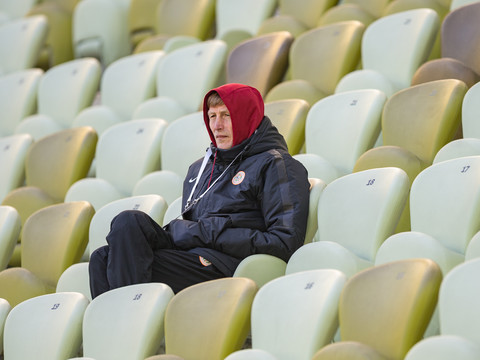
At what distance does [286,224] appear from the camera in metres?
1.29

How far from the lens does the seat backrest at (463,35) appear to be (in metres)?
1.70

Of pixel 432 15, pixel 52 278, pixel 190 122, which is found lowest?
pixel 52 278

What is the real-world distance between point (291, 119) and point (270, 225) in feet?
1.25

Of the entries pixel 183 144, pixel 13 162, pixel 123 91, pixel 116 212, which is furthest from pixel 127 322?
pixel 123 91

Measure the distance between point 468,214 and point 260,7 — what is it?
127 cm

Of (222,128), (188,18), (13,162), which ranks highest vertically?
(222,128)

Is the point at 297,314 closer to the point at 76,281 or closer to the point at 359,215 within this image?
the point at 359,215

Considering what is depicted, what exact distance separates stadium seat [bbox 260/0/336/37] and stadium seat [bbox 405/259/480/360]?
126 centimetres

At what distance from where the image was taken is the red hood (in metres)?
1.39

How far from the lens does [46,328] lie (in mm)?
1295

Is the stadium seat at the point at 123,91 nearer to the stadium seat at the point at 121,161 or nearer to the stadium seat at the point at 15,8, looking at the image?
the stadium seat at the point at 121,161

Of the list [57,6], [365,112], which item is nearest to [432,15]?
[365,112]

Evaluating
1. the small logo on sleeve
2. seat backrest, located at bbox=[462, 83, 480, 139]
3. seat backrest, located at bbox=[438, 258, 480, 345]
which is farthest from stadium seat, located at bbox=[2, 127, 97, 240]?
seat backrest, located at bbox=[438, 258, 480, 345]

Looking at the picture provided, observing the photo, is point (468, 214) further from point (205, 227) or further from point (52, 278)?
point (52, 278)
